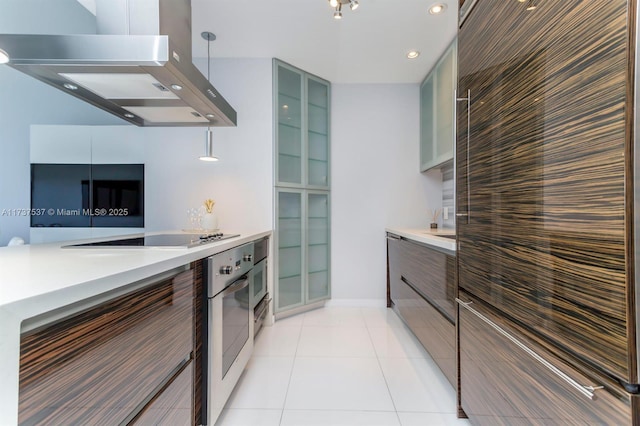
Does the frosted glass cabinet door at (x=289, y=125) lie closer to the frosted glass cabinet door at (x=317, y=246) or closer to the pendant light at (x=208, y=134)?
the frosted glass cabinet door at (x=317, y=246)

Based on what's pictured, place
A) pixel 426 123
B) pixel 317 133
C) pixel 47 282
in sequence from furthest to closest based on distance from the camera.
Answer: pixel 317 133
pixel 426 123
pixel 47 282

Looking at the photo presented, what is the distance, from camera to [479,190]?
3.77ft

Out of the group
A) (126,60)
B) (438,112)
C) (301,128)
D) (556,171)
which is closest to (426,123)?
(438,112)

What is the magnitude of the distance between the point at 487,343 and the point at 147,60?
67.1 inches

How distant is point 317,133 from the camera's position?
9.99 feet

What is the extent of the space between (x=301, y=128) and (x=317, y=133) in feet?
0.80

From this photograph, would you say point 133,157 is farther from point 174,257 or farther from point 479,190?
point 479,190

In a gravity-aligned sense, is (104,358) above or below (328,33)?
below

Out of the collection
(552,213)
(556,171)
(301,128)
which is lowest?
(552,213)

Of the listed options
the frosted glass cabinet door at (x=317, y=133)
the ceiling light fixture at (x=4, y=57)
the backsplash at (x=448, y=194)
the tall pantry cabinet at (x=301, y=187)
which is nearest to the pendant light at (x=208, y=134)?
the tall pantry cabinet at (x=301, y=187)

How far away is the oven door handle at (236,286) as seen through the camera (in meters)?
1.32

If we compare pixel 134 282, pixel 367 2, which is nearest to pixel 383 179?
pixel 367 2

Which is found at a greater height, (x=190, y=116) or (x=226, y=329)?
(x=190, y=116)

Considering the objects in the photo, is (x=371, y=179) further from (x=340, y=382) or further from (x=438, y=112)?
(x=340, y=382)
